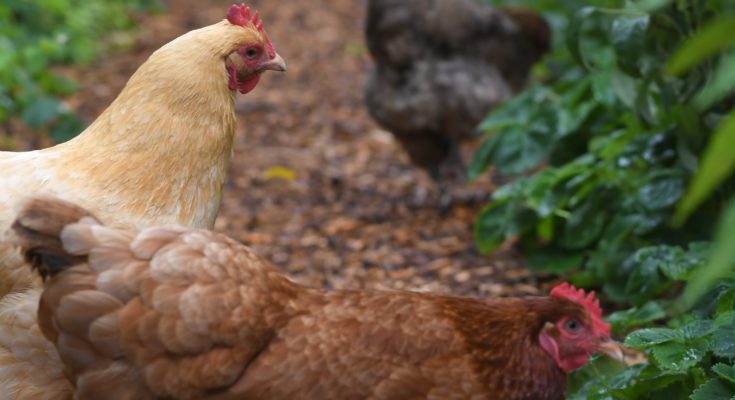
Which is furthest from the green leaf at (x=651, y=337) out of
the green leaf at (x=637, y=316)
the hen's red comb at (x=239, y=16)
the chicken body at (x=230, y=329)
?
the hen's red comb at (x=239, y=16)

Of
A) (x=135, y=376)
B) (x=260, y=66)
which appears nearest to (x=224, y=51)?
(x=260, y=66)

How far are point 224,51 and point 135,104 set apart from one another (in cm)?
36

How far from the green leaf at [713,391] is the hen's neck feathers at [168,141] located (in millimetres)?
1665

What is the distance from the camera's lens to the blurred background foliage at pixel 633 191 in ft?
9.33

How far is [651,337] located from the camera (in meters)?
2.79

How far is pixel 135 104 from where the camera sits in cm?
313

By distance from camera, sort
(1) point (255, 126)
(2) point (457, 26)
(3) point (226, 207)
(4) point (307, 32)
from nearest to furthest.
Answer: (2) point (457, 26) < (3) point (226, 207) < (1) point (255, 126) < (4) point (307, 32)

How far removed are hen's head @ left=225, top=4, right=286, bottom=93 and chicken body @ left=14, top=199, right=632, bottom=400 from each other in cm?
89

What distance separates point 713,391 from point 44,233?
6.25 feet

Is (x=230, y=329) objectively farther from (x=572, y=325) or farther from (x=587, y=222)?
(x=587, y=222)

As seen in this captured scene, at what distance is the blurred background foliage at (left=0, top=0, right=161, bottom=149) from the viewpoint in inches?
260

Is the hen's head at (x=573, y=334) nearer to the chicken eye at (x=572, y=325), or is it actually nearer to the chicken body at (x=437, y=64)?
the chicken eye at (x=572, y=325)

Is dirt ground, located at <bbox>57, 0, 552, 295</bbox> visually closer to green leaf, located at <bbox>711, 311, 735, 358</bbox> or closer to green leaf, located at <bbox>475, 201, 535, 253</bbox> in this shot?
green leaf, located at <bbox>475, 201, 535, 253</bbox>

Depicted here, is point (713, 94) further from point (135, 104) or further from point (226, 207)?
point (226, 207)
